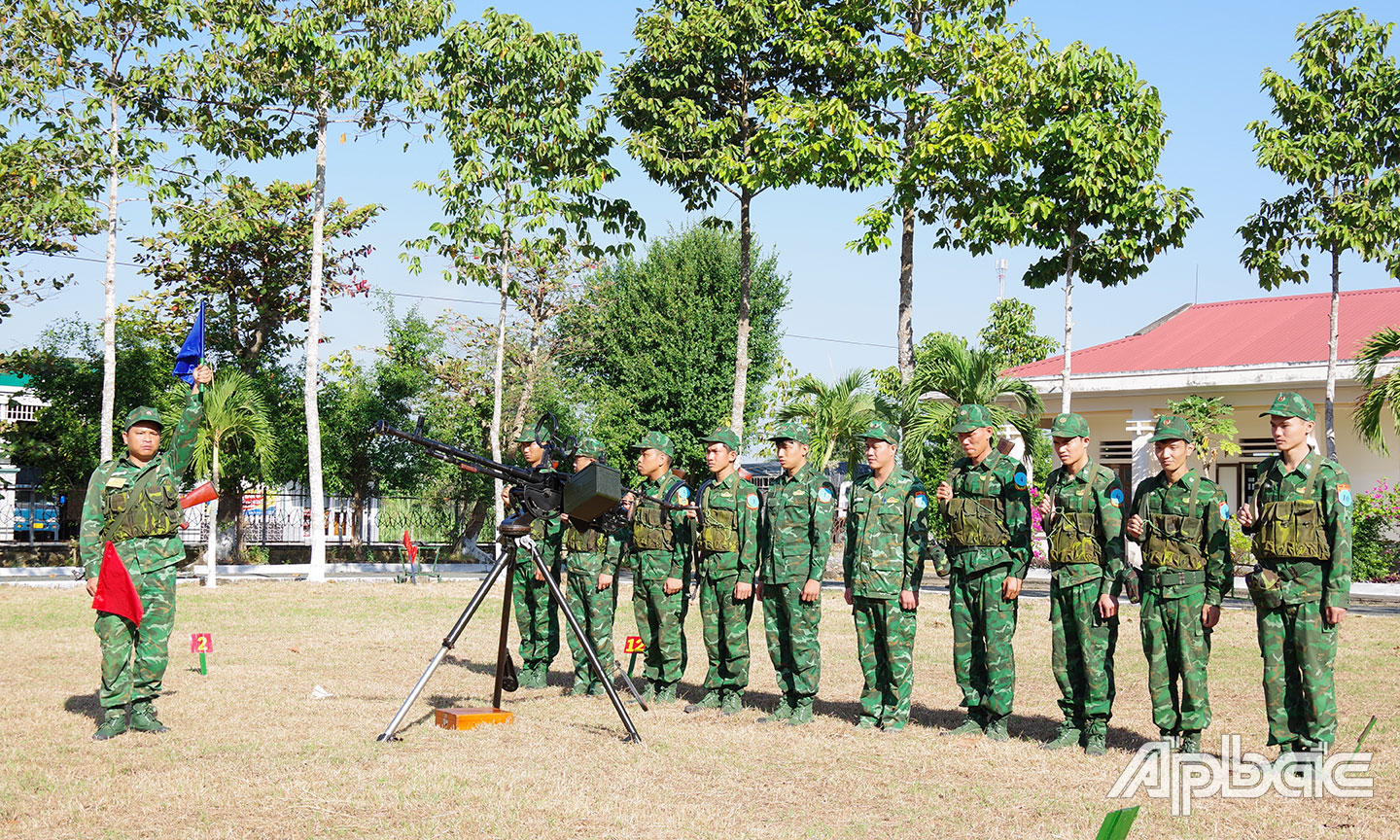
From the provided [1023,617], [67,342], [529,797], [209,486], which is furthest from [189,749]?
[67,342]

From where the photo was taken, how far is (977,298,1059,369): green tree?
4103 cm

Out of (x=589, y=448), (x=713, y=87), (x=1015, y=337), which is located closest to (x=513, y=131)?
(x=713, y=87)

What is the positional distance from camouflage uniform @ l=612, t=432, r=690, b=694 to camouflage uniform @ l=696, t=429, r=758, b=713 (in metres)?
0.23

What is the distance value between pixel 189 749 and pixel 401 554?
25.4 m

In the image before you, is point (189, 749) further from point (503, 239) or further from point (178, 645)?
point (503, 239)

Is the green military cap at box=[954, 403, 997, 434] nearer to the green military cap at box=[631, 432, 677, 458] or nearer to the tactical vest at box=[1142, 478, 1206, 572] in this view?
the tactical vest at box=[1142, 478, 1206, 572]

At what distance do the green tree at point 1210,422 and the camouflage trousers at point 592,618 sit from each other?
54.9 ft

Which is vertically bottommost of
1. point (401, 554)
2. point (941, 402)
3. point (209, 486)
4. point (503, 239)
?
point (401, 554)

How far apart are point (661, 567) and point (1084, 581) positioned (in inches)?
129

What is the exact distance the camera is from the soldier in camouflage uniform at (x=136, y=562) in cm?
800

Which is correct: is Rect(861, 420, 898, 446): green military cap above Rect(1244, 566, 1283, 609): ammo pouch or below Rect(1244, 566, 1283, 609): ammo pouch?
above

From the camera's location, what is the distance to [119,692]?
7.94 meters

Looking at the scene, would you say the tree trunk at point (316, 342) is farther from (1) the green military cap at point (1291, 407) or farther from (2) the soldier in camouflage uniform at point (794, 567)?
(1) the green military cap at point (1291, 407)

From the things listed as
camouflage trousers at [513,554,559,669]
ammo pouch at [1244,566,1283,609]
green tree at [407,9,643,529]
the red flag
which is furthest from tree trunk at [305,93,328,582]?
ammo pouch at [1244,566,1283,609]
